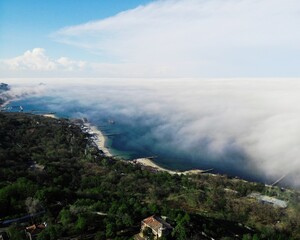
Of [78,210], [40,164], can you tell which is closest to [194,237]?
[78,210]

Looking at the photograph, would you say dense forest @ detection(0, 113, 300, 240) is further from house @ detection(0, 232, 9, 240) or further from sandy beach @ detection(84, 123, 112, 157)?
sandy beach @ detection(84, 123, 112, 157)

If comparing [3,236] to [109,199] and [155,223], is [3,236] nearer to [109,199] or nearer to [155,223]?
[155,223]

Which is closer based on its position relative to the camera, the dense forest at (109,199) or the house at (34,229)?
the house at (34,229)

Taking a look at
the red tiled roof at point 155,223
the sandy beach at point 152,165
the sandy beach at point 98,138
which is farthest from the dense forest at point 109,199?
the sandy beach at point 152,165

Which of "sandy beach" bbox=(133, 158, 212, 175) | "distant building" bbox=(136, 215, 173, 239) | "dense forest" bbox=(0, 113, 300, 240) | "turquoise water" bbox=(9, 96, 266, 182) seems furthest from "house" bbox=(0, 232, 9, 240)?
"turquoise water" bbox=(9, 96, 266, 182)

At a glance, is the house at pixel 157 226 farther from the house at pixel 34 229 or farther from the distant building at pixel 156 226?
the house at pixel 34 229

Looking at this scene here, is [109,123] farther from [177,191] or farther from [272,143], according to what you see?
[177,191]

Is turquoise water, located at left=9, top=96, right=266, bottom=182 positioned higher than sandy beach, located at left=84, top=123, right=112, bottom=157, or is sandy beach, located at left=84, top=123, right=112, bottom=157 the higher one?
sandy beach, located at left=84, top=123, right=112, bottom=157

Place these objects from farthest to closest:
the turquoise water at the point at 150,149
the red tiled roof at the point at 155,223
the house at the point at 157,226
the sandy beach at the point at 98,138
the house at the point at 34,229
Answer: the sandy beach at the point at 98,138 → the turquoise water at the point at 150,149 → the red tiled roof at the point at 155,223 → the house at the point at 157,226 → the house at the point at 34,229

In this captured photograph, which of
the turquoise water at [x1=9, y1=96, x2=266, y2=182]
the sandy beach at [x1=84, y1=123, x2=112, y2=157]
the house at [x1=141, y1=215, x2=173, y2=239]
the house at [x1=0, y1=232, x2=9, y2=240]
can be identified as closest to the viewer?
the house at [x1=0, y1=232, x2=9, y2=240]
